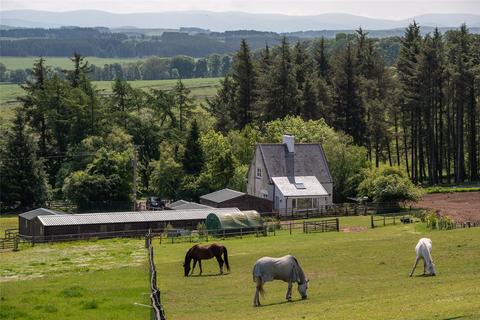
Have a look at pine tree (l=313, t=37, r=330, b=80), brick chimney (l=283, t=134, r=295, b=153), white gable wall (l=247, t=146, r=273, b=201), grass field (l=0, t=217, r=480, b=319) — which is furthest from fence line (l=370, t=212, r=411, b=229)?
pine tree (l=313, t=37, r=330, b=80)

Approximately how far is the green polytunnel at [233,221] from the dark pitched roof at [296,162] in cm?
1486

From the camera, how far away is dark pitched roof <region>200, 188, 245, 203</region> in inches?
2615

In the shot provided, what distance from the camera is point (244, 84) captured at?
95188 millimetres

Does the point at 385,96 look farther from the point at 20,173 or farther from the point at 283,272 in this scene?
the point at 283,272

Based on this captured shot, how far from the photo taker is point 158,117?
9838 cm

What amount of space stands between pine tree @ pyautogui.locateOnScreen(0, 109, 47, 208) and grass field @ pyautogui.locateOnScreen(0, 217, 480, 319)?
3407 cm

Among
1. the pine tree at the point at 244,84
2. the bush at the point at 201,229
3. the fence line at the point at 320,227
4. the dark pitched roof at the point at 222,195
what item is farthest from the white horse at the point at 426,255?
the pine tree at the point at 244,84

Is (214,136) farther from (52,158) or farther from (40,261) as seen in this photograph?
(40,261)

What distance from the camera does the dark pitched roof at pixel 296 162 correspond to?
6831 centimetres

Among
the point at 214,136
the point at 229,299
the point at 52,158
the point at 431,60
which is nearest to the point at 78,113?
the point at 52,158

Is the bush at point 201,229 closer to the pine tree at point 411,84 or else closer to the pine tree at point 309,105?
the pine tree at point 411,84

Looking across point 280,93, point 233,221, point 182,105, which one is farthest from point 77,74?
point 233,221

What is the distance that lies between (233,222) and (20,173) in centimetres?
3418

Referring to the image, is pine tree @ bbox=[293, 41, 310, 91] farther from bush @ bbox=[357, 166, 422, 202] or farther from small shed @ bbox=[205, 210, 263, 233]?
small shed @ bbox=[205, 210, 263, 233]
